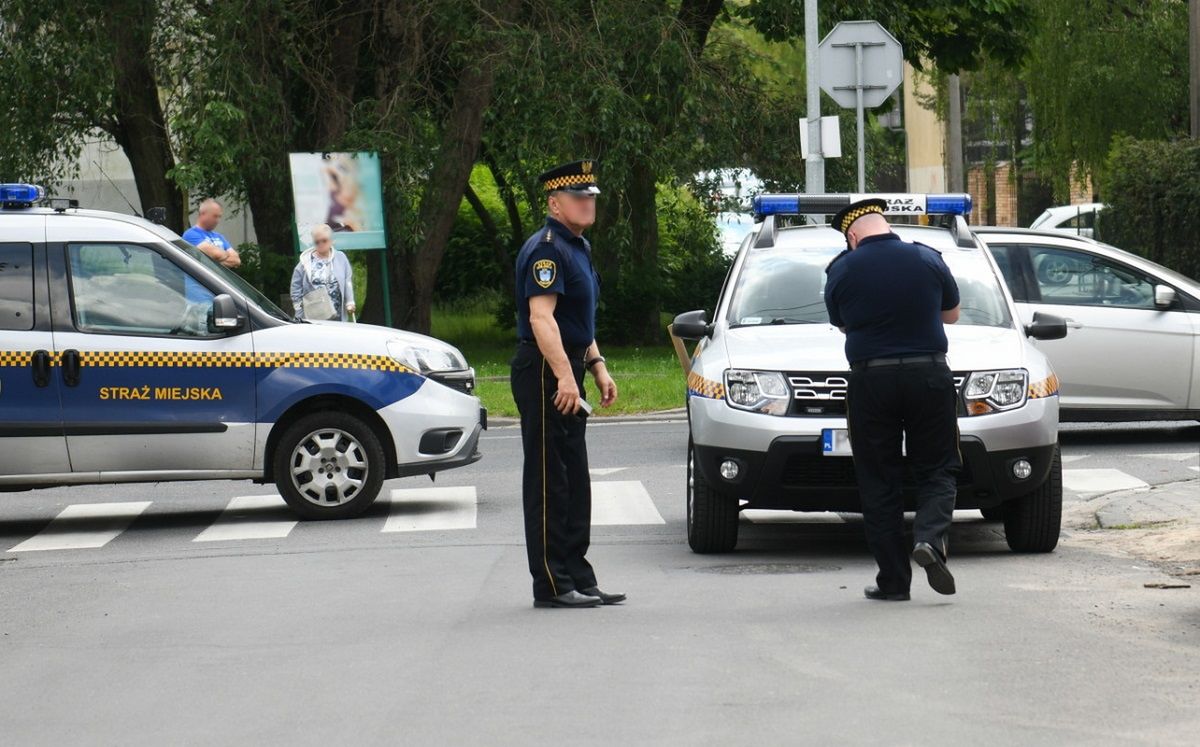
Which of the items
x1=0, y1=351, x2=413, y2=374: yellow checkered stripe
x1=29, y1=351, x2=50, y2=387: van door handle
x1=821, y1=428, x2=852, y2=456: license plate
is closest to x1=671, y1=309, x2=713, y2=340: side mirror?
x1=821, y1=428, x2=852, y2=456: license plate

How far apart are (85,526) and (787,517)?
4425 millimetres

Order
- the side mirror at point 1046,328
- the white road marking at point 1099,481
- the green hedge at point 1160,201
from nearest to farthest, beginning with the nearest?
the side mirror at point 1046,328, the white road marking at point 1099,481, the green hedge at point 1160,201

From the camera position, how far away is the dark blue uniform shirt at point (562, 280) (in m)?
8.15

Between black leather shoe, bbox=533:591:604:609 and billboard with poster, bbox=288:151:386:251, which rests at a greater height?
billboard with poster, bbox=288:151:386:251

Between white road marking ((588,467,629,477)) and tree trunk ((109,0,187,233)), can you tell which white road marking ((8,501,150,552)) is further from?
tree trunk ((109,0,187,233))

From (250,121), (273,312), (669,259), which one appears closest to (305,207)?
(250,121)

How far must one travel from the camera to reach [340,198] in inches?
853

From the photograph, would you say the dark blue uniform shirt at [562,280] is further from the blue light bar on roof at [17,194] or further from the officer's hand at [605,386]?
the blue light bar on roof at [17,194]

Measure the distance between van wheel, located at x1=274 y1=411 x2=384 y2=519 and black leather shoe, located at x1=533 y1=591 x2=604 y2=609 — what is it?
3800mm

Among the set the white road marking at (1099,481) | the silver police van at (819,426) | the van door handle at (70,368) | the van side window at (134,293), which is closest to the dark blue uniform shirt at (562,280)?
the silver police van at (819,426)

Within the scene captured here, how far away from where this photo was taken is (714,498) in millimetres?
9891

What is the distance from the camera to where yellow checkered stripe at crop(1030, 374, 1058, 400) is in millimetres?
9633

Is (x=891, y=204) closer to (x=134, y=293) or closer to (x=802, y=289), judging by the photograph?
(x=802, y=289)

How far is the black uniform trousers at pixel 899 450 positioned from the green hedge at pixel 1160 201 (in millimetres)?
16306
